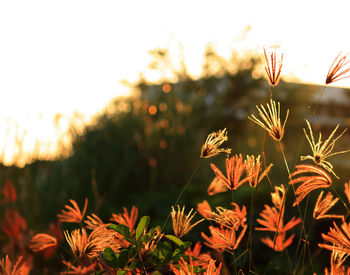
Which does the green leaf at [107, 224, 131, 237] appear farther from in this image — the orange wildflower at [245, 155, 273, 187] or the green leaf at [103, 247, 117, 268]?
the orange wildflower at [245, 155, 273, 187]

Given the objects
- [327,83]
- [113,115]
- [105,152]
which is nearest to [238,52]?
[113,115]

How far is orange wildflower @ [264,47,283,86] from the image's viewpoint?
1055mm

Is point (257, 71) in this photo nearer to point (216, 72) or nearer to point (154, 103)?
point (216, 72)

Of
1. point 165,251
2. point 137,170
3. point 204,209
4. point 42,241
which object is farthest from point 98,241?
point 137,170

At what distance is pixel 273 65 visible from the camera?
3.47 feet

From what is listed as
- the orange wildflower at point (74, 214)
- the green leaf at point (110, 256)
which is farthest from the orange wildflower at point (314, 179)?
the orange wildflower at point (74, 214)

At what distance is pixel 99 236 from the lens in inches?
41.6

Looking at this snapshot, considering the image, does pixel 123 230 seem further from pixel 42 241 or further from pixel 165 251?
pixel 42 241

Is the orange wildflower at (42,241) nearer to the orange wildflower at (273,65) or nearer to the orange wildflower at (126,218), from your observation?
the orange wildflower at (126,218)

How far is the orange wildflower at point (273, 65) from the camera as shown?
1055 mm

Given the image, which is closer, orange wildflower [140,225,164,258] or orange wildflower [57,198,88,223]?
orange wildflower [140,225,164,258]

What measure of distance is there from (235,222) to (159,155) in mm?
7414

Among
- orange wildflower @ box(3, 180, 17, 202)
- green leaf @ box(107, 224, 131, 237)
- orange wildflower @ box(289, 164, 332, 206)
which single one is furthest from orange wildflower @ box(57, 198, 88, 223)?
orange wildflower @ box(3, 180, 17, 202)

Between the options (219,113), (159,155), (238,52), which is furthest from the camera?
(238,52)
